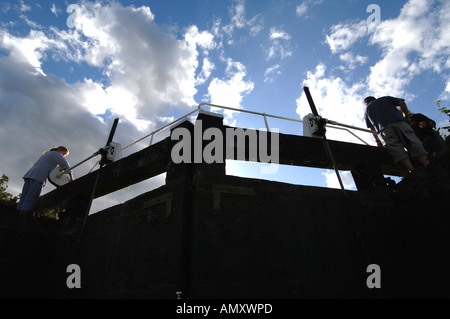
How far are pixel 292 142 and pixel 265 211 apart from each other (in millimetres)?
1638

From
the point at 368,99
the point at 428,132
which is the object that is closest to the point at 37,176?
the point at 368,99

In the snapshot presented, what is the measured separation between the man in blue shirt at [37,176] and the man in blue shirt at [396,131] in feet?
22.8

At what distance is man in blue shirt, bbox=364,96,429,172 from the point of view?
4.27m

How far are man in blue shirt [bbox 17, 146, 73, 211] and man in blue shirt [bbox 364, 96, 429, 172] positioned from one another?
694cm

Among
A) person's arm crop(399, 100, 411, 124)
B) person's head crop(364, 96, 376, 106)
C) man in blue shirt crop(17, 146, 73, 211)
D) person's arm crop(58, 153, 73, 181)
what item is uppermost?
person's head crop(364, 96, 376, 106)

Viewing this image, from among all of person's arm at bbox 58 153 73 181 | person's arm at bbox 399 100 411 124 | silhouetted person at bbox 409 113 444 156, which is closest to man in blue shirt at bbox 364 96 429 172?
person's arm at bbox 399 100 411 124

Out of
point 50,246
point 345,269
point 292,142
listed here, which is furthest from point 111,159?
point 345,269

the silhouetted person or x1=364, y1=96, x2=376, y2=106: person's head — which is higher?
x1=364, y1=96, x2=376, y2=106: person's head

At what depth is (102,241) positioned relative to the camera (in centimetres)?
402

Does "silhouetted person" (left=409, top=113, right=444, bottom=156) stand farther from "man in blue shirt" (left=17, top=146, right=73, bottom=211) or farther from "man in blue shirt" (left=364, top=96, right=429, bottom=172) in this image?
"man in blue shirt" (left=17, top=146, right=73, bottom=211)

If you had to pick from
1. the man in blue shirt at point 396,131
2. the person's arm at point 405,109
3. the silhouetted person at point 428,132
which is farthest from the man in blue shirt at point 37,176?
the silhouetted person at point 428,132
